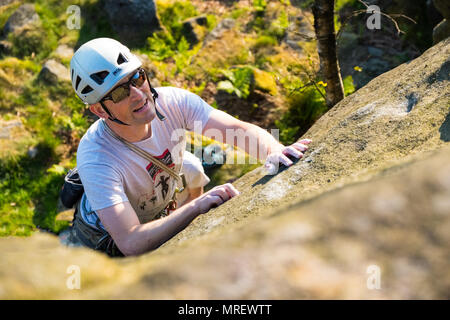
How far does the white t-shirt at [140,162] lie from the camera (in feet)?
13.3

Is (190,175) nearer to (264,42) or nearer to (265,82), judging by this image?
(265,82)

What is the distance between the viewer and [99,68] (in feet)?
14.1

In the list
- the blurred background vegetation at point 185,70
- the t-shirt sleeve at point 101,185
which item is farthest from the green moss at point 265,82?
the t-shirt sleeve at point 101,185

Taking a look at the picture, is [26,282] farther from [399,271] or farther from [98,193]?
[98,193]

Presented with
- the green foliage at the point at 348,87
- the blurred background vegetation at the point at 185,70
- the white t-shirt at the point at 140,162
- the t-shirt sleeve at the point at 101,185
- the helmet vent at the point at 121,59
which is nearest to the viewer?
the t-shirt sleeve at the point at 101,185

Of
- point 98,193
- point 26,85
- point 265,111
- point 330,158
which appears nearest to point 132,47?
point 26,85

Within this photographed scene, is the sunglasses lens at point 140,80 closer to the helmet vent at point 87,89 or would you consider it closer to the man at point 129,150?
the man at point 129,150

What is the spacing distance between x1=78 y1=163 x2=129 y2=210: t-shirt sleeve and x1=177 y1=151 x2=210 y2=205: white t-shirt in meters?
1.63

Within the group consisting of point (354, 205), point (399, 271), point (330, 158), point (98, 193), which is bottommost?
point (98, 193)

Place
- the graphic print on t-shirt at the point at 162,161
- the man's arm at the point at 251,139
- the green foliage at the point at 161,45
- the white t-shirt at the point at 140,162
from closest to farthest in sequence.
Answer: the man's arm at the point at 251,139
the white t-shirt at the point at 140,162
the graphic print on t-shirt at the point at 162,161
the green foliage at the point at 161,45

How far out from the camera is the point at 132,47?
38.8 ft

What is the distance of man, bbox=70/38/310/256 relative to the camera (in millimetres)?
3746

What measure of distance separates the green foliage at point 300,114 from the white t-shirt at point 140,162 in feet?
12.0
